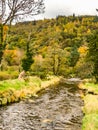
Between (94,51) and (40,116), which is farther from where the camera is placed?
(94,51)

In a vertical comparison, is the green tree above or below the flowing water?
above

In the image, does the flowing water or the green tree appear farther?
the green tree

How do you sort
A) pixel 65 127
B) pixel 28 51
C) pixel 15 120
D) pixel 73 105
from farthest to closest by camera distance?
pixel 28 51
pixel 73 105
pixel 15 120
pixel 65 127

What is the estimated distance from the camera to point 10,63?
111375 mm

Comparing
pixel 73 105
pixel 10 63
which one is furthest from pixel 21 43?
pixel 73 105

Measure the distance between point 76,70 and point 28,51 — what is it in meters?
39.2


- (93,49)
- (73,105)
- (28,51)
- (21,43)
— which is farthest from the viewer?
(21,43)

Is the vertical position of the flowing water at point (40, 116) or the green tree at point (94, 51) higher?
the green tree at point (94, 51)

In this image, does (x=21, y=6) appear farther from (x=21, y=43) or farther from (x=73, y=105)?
(x=21, y=43)

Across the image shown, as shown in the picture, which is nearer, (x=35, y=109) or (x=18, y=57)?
(x=35, y=109)

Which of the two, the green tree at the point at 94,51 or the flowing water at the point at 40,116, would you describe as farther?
the green tree at the point at 94,51

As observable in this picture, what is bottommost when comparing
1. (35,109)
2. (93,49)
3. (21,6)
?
(35,109)

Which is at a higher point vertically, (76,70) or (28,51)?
(28,51)

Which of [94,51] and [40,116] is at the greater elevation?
[94,51]
